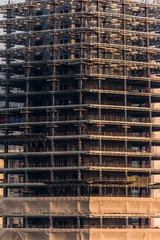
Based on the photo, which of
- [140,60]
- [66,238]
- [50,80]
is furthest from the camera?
[140,60]

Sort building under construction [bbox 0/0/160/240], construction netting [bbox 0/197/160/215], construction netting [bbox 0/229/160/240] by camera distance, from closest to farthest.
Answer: construction netting [bbox 0/229/160/240] → construction netting [bbox 0/197/160/215] → building under construction [bbox 0/0/160/240]

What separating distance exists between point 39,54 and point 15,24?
10.6 metres

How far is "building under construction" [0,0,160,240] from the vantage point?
6535 inches

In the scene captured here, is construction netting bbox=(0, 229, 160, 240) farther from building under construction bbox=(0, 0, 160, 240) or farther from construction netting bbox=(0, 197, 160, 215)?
construction netting bbox=(0, 197, 160, 215)

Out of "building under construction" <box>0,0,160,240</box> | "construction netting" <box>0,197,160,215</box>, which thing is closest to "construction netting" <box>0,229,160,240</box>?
"building under construction" <box>0,0,160,240</box>

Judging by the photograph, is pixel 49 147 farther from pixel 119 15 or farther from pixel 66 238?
pixel 119 15

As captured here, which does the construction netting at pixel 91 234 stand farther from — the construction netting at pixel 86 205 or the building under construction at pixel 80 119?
the construction netting at pixel 86 205

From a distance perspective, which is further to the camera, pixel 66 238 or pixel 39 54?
pixel 39 54

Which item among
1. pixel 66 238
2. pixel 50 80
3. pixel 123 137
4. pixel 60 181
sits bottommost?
pixel 66 238

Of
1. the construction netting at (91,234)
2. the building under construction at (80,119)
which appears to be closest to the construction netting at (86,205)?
the building under construction at (80,119)

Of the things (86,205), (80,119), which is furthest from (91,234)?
(80,119)

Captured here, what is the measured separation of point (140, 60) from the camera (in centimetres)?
18838

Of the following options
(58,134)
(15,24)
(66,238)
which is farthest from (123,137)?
(15,24)

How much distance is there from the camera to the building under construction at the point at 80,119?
166 meters
